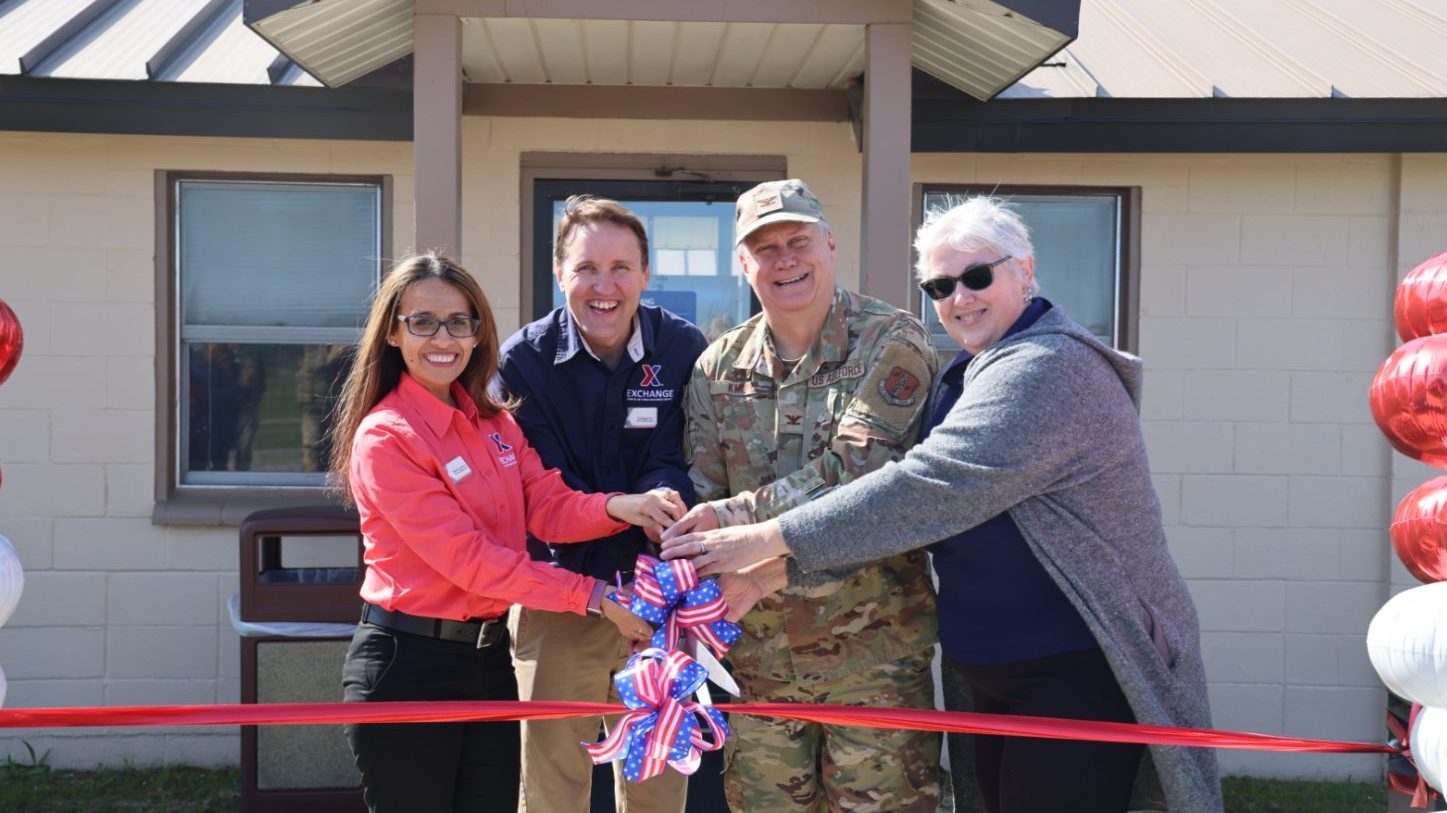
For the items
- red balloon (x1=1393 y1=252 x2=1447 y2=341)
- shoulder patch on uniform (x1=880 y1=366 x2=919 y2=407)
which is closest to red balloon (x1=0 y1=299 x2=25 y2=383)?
shoulder patch on uniform (x1=880 y1=366 x2=919 y2=407)

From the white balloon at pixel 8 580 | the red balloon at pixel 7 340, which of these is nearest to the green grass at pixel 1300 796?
the white balloon at pixel 8 580

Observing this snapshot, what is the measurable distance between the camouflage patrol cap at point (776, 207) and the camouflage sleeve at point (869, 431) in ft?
1.11

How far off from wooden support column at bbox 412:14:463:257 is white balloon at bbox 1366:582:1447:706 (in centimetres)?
287

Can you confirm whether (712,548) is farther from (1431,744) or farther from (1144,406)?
(1144,406)

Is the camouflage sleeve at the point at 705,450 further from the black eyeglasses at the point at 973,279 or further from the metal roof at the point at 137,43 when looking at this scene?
the metal roof at the point at 137,43

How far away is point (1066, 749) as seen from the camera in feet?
8.52

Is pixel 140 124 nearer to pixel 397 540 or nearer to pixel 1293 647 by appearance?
pixel 397 540

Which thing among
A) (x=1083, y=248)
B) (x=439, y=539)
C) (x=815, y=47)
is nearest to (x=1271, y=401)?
(x=1083, y=248)

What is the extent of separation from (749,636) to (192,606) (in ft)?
10.7

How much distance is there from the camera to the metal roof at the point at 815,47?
177 inches

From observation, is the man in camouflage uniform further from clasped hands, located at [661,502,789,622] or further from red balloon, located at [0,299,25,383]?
red balloon, located at [0,299,25,383]

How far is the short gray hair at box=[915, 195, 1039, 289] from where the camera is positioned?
273cm

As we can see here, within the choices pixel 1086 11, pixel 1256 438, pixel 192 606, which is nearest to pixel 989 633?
pixel 1256 438

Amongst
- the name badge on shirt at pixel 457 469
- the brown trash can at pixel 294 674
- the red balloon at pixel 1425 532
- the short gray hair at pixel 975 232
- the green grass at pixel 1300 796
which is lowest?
the green grass at pixel 1300 796
